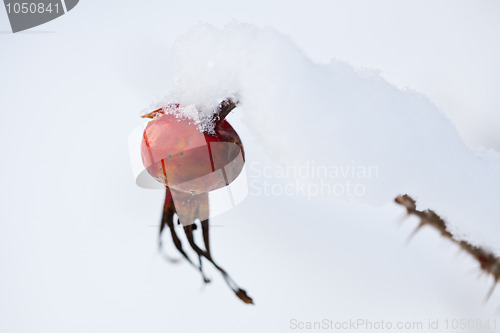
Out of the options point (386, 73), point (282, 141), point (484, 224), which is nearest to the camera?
point (282, 141)

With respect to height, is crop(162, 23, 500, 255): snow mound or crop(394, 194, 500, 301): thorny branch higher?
crop(162, 23, 500, 255): snow mound

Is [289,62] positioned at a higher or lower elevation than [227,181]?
higher

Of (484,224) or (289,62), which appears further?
(484,224)

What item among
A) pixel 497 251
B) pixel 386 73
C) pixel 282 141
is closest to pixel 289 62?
pixel 282 141

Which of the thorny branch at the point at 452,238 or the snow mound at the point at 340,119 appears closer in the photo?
A: the snow mound at the point at 340,119

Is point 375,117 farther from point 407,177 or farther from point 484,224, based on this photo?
point 484,224

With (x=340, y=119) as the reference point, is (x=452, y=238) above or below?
below

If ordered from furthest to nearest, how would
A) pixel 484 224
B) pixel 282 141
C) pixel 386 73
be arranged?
pixel 386 73 → pixel 484 224 → pixel 282 141

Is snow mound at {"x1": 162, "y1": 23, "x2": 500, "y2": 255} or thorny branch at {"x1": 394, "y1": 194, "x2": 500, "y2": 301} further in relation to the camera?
thorny branch at {"x1": 394, "y1": 194, "x2": 500, "y2": 301}
